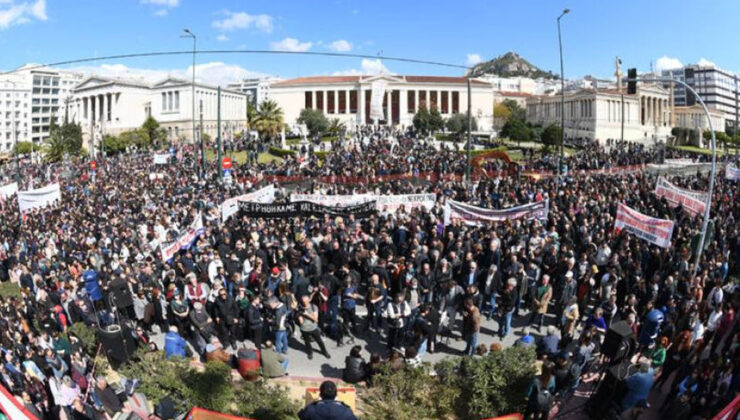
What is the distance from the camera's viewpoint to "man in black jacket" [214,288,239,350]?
11281mm

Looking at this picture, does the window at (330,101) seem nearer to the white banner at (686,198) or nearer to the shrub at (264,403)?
the white banner at (686,198)

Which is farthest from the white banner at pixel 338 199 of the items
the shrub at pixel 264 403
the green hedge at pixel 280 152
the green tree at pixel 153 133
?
the green tree at pixel 153 133

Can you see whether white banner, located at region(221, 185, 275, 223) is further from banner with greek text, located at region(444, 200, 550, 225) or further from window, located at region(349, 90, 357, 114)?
window, located at region(349, 90, 357, 114)

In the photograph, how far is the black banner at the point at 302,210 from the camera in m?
17.1

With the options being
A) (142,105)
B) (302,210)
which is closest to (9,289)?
(302,210)

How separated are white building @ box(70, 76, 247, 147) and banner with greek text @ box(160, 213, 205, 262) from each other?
84084 mm

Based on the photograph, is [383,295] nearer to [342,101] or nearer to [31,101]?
[342,101]

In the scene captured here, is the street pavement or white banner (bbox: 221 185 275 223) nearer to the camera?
the street pavement

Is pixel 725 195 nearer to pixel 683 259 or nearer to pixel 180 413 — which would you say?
pixel 683 259

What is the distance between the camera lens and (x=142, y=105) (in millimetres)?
109188

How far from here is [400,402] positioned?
8.63 meters

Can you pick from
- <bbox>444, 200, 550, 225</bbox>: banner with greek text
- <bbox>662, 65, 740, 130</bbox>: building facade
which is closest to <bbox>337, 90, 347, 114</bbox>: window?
<bbox>662, 65, 740, 130</bbox>: building facade

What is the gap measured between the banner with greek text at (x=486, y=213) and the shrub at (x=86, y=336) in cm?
917

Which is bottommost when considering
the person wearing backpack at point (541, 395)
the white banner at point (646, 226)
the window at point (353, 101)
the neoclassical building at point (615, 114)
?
the person wearing backpack at point (541, 395)
